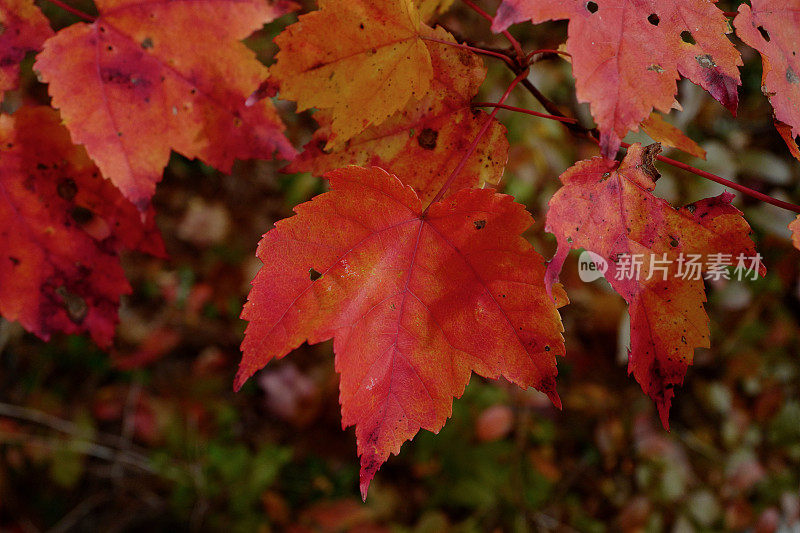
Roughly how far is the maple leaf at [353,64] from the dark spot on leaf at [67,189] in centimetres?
37

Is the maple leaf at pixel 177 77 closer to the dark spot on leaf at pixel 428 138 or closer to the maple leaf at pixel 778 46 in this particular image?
the dark spot on leaf at pixel 428 138

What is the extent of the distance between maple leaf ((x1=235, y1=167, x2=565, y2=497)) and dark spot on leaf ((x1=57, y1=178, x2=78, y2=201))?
0.38 m

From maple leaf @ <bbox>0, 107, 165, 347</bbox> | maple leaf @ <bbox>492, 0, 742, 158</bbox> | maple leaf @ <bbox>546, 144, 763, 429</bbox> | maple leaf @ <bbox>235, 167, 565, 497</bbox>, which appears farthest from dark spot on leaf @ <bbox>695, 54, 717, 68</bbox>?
maple leaf @ <bbox>0, 107, 165, 347</bbox>

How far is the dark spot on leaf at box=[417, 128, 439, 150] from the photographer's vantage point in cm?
64

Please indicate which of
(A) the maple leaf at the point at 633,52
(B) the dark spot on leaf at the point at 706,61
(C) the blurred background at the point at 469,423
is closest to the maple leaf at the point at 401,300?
(A) the maple leaf at the point at 633,52

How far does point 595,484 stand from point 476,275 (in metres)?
1.63

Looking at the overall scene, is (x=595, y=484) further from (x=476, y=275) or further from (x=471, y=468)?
(x=476, y=275)

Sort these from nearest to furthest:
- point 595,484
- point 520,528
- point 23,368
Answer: point 520,528 → point 595,484 → point 23,368

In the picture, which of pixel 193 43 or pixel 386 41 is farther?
pixel 193 43

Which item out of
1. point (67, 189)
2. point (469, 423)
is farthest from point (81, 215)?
point (469, 423)

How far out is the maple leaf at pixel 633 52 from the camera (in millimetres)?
478

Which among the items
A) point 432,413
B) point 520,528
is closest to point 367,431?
point 432,413

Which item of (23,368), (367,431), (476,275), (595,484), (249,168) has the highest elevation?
(476,275)

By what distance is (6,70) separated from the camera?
64cm
